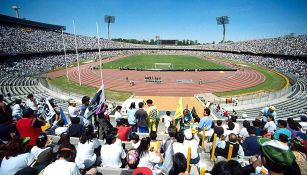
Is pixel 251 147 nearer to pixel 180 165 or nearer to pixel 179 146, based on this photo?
pixel 179 146

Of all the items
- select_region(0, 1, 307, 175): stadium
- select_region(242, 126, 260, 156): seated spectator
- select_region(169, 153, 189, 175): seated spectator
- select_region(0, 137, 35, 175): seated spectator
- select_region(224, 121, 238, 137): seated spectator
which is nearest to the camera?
select_region(169, 153, 189, 175): seated spectator

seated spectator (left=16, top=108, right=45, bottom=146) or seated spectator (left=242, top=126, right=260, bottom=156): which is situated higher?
seated spectator (left=16, top=108, right=45, bottom=146)

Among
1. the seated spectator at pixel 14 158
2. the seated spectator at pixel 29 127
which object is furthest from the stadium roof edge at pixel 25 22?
the seated spectator at pixel 14 158

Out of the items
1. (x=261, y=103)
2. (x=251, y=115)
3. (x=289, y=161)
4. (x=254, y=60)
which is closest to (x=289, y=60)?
(x=254, y=60)

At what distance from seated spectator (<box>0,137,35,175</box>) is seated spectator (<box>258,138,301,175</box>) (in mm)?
5022

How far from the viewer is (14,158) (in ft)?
15.6

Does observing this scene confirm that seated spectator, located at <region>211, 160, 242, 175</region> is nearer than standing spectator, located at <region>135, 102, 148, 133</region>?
Yes

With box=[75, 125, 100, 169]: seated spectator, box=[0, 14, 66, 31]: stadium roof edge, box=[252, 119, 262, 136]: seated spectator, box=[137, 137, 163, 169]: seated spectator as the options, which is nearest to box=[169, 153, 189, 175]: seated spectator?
box=[137, 137, 163, 169]: seated spectator

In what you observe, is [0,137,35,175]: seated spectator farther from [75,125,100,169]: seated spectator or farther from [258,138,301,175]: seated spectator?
[258,138,301,175]: seated spectator

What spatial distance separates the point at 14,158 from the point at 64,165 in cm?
145

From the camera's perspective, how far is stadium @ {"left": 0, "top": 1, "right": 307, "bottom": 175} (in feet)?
16.9

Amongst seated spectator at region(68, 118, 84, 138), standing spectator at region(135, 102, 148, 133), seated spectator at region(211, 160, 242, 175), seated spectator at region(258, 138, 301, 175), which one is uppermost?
seated spectator at region(258, 138, 301, 175)

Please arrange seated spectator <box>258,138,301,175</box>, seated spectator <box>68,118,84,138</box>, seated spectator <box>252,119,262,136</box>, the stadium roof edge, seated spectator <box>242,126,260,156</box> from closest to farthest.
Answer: seated spectator <box>258,138,301,175</box>
seated spectator <box>242,126,260,156</box>
seated spectator <box>68,118,84,138</box>
seated spectator <box>252,119,262,136</box>
the stadium roof edge

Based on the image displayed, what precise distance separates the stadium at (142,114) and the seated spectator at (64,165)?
25 millimetres
